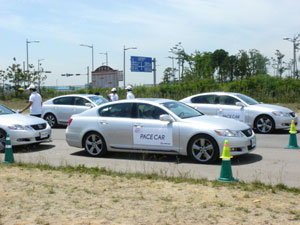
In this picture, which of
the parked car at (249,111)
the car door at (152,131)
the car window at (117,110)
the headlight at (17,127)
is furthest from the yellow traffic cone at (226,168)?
the parked car at (249,111)

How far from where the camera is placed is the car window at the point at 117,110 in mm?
9921

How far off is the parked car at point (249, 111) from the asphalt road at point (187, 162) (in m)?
2.16

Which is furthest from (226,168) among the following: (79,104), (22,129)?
(79,104)

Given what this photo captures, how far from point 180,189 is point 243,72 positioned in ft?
244

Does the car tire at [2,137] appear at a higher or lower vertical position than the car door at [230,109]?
lower

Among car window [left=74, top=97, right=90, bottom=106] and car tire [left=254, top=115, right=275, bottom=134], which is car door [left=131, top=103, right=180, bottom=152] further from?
car window [left=74, top=97, right=90, bottom=106]

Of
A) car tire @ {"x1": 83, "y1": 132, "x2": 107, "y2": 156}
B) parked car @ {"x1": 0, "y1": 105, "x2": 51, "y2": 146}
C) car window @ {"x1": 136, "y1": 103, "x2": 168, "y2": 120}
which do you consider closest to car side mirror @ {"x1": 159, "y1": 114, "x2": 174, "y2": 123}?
car window @ {"x1": 136, "y1": 103, "x2": 168, "y2": 120}

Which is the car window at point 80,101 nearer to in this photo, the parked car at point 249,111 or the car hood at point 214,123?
the parked car at point 249,111

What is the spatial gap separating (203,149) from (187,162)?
0.51 meters

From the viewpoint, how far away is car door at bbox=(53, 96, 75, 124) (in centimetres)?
1758

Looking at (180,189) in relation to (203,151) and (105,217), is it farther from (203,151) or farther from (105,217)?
(203,151)

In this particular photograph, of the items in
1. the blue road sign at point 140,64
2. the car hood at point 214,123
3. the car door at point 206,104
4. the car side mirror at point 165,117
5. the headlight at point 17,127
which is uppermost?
the blue road sign at point 140,64

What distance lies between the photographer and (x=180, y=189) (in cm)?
645

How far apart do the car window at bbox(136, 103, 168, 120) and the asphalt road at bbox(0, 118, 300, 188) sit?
0.96m
